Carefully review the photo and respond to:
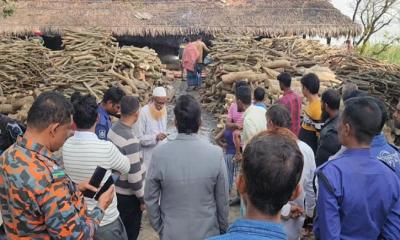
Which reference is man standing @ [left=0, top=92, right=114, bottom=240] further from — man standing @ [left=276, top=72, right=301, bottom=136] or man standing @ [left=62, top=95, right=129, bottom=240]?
man standing @ [left=276, top=72, right=301, bottom=136]

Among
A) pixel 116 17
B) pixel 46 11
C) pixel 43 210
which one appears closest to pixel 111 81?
pixel 43 210

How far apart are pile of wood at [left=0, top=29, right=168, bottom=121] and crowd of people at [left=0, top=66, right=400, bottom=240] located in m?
5.29

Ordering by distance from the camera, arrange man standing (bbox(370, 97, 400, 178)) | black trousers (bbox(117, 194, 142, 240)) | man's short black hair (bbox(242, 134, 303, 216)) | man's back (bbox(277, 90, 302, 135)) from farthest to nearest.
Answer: man's back (bbox(277, 90, 302, 135))
black trousers (bbox(117, 194, 142, 240))
man standing (bbox(370, 97, 400, 178))
man's short black hair (bbox(242, 134, 303, 216))

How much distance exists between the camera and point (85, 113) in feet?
10.7

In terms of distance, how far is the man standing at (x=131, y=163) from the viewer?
3762 millimetres

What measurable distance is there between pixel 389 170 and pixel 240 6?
58.5 feet

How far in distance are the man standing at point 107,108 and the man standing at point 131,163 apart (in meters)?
0.55

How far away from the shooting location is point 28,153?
2266 mm

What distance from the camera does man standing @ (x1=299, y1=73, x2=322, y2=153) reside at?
5.43 m

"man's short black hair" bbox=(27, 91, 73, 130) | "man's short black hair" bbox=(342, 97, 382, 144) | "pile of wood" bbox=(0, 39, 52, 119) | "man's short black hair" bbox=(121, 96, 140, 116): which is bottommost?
"pile of wood" bbox=(0, 39, 52, 119)

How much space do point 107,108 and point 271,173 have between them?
10.4 ft

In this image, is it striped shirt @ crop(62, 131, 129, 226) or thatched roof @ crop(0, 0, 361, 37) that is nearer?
striped shirt @ crop(62, 131, 129, 226)

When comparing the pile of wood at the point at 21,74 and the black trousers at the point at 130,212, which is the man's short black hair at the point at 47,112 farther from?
the pile of wood at the point at 21,74

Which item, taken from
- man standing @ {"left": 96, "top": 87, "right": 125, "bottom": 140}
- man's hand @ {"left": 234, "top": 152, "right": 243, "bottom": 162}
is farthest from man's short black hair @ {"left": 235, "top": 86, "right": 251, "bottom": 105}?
man standing @ {"left": 96, "top": 87, "right": 125, "bottom": 140}
